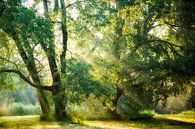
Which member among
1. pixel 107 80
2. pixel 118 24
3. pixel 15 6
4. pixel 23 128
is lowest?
pixel 23 128

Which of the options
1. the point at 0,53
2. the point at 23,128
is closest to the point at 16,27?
the point at 23,128

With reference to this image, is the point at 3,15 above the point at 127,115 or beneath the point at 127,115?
above

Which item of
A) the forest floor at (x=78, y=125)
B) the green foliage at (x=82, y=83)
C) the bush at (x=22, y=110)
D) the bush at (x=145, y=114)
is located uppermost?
the green foliage at (x=82, y=83)

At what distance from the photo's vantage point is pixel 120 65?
65.6 feet

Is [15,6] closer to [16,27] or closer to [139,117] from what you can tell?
[16,27]

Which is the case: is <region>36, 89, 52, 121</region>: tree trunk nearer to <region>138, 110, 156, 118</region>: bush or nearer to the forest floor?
the forest floor

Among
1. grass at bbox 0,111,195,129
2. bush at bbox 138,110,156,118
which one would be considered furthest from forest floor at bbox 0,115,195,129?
bush at bbox 138,110,156,118

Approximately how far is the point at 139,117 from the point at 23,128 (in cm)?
1065

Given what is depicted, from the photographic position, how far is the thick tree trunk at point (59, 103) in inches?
761

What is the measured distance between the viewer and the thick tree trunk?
1933cm

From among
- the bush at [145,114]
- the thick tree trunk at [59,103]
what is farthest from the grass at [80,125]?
the bush at [145,114]

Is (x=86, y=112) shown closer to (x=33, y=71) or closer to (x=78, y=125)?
(x=33, y=71)

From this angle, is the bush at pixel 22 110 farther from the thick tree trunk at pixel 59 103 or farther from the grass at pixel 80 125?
the grass at pixel 80 125

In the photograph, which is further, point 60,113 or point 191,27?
point 60,113
